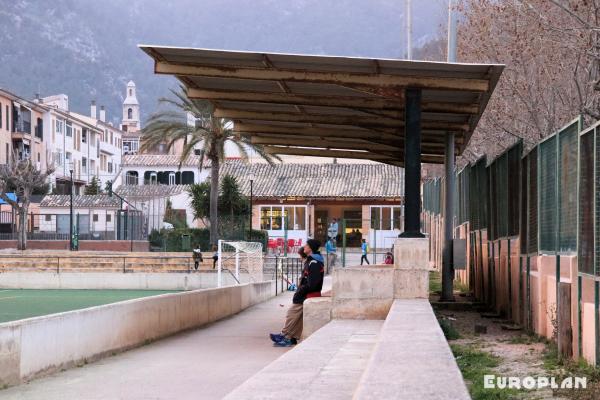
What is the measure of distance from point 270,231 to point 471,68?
2371 inches

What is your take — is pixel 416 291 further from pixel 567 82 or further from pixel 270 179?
pixel 270 179

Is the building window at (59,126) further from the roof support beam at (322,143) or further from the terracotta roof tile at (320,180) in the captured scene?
the roof support beam at (322,143)

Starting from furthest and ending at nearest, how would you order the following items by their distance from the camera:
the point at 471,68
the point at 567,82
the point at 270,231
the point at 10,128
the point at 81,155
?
the point at 81,155 → the point at 10,128 → the point at 270,231 → the point at 567,82 → the point at 471,68

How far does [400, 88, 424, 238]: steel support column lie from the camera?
16953 mm

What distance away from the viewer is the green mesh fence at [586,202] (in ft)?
36.5

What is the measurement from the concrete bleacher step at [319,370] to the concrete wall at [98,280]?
31.1 metres

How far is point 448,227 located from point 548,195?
751cm

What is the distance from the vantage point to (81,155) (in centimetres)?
11319

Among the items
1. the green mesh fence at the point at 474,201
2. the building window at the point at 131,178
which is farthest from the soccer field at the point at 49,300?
the building window at the point at 131,178

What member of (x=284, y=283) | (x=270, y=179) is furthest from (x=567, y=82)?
(x=270, y=179)

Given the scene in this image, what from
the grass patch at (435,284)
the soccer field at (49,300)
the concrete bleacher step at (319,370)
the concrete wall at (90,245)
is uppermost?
the concrete wall at (90,245)

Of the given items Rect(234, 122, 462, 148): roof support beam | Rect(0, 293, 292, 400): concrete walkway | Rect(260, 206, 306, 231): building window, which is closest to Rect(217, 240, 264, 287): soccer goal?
Rect(234, 122, 462, 148): roof support beam

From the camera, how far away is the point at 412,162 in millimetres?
17203

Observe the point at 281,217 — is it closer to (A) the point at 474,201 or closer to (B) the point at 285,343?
(A) the point at 474,201
